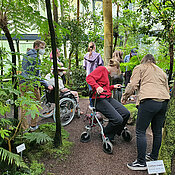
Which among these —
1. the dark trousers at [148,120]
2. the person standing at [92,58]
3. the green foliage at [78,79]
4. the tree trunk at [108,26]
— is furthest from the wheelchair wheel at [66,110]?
the green foliage at [78,79]

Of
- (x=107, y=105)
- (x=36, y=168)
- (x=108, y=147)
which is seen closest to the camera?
(x=36, y=168)

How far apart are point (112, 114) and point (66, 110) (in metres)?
1.55

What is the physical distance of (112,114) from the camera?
9.21 feet

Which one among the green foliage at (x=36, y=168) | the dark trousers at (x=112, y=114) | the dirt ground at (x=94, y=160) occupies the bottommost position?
the dirt ground at (x=94, y=160)

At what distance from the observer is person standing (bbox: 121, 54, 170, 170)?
226cm

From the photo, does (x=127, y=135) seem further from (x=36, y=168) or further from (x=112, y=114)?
(x=36, y=168)

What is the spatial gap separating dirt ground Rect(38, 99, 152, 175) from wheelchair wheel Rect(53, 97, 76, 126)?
75 cm

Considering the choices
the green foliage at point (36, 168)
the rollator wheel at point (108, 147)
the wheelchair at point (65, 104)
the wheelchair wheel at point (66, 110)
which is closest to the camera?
the green foliage at point (36, 168)

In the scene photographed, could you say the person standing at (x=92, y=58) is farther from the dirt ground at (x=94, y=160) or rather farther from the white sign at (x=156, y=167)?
the white sign at (x=156, y=167)

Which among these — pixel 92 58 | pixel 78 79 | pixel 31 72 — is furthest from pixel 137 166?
pixel 78 79

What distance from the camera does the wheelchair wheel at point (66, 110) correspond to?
3.99 m

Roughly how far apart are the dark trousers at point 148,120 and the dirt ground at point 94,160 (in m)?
0.34

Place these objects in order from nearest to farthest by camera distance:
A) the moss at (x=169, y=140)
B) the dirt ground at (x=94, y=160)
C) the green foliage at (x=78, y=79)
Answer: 1. the moss at (x=169, y=140)
2. the dirt ground at (x=94, y=160)
3. the green foliage at (x=78, y=79)

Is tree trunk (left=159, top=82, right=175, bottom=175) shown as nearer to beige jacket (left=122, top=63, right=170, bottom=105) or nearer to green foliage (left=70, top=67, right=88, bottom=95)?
beige jacket (left=122, top=63, right=170, bottom=105)
